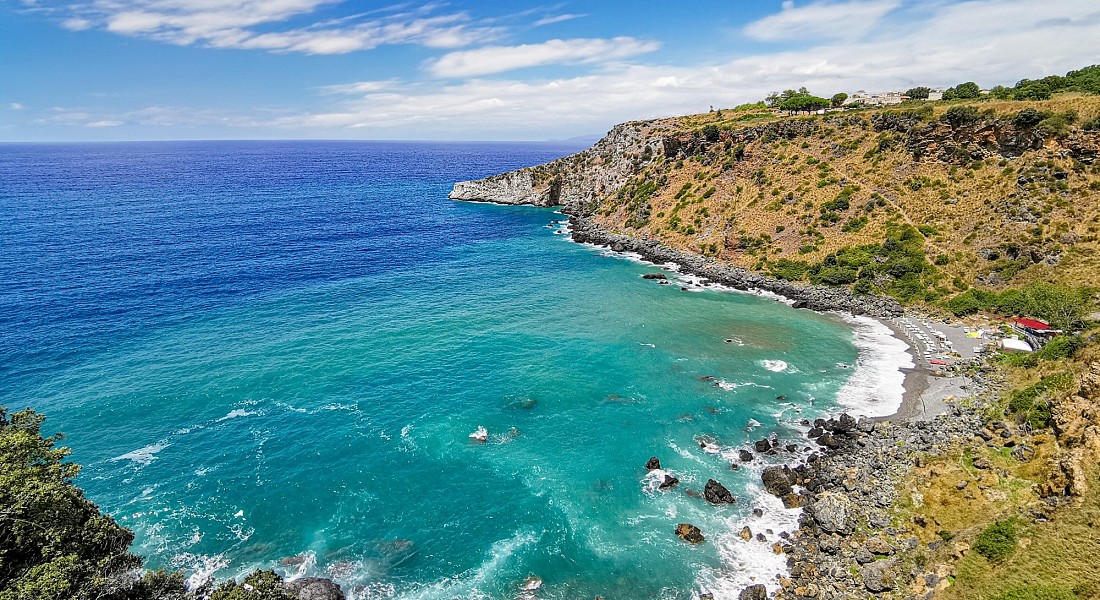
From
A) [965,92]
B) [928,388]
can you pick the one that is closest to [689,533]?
[928,388]

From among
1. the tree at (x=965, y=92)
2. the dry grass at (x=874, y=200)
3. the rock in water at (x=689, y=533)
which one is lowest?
the rock in water at (x=689, y=533)

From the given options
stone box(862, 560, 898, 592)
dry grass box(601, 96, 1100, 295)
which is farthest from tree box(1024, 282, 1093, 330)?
stone box(862, 560, 898, 592)

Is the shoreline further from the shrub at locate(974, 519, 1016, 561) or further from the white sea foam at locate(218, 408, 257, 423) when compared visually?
the white sea foam at locate(218, 408, 257, 423)

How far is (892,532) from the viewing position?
3216 centimetres

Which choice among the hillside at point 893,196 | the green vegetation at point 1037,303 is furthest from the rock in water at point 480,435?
the green vegetation at point 1037,303

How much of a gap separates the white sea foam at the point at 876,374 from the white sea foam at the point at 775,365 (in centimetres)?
621

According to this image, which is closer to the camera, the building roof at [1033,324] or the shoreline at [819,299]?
the shoreline at [819,299]

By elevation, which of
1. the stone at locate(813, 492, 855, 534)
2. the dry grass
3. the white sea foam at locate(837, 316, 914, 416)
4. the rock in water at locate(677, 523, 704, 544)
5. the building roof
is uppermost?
the dry grass

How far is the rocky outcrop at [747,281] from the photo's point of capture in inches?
2771

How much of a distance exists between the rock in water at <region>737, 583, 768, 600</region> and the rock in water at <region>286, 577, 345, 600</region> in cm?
2317

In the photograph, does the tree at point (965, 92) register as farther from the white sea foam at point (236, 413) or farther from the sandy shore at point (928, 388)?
the white sea foam at point (236, 413)

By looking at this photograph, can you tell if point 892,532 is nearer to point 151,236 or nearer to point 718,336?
point 718,336

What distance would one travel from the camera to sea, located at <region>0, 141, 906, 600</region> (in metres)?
33.2

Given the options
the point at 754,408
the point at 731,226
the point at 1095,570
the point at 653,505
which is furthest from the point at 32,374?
the point at 731,226
